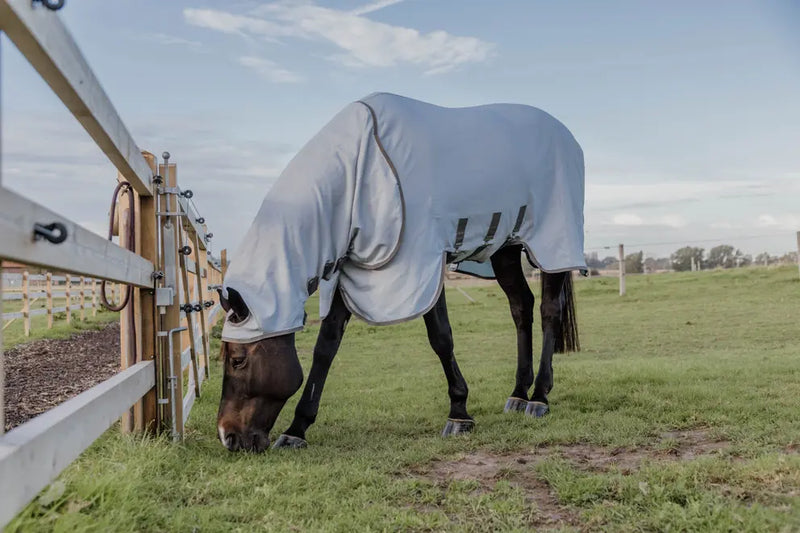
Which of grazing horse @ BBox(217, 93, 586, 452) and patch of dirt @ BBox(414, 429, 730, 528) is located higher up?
grazing horse @ BBox(217, 93, 586, 452)

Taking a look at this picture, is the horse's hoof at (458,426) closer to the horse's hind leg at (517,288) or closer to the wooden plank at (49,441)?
the horse's hind leg at (517,288)

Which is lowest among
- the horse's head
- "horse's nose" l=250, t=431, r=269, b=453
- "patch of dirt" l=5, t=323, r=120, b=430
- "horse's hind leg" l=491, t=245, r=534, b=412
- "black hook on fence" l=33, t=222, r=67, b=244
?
"patch of dirt" l=5, t=323, r=120, b=430

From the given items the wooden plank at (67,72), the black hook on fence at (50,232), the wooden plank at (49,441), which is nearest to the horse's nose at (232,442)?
the wooden plank at (49,441)

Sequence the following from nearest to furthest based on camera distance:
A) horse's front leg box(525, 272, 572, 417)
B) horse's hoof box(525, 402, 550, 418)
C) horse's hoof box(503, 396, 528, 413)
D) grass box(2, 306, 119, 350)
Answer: horse's hoof box(525, 402, 550, 418), horse's hoof box(503, 396, 528, 413), horse's front leg box(525, 272, 572, 417), grass box(2, 306, 119, 350)

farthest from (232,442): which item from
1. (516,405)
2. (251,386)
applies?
(516,405)

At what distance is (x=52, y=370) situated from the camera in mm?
8922

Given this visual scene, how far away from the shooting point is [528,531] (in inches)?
104

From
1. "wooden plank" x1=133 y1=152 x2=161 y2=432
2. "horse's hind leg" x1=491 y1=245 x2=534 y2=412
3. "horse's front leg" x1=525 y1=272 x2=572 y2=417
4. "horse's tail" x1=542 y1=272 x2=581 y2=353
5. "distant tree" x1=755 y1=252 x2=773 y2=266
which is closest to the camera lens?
"wooden plank" x1=133 y1=152 x2=161 y2=432

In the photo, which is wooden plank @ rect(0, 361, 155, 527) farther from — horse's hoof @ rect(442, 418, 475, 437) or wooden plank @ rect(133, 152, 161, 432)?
horse's hoof @ rect(442, 418, 475, 437)

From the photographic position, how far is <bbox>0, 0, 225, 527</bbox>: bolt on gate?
198 cm

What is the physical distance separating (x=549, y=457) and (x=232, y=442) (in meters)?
1.73

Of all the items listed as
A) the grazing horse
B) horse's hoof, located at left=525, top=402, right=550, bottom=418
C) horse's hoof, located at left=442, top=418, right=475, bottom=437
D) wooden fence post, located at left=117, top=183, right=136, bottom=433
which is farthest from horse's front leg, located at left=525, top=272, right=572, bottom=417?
wooden fence post, located at left=117, top=183, right=136, bottom=433

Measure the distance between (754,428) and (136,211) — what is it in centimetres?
397

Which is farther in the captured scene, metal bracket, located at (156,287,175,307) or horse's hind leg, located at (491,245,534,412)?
horse's hind leg, located at (491,245,534,412)
